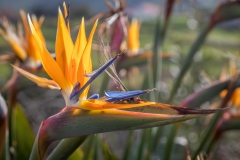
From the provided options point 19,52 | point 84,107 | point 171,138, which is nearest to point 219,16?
point 171,138

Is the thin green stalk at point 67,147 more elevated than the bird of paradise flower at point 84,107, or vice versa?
the bird of paradise flower at point 84,107

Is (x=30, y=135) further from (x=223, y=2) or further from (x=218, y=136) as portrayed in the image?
(x=223, y=2)

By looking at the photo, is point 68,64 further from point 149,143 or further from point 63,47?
point 149,143

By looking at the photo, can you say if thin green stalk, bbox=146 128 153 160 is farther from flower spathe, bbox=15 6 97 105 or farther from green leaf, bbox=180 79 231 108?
flower spathe, bbox=15 6 97 105

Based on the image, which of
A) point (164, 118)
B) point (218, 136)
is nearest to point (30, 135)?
point (218, 136)

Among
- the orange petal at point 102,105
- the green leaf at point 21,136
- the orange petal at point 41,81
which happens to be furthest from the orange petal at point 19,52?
the orange petal at point 102,105

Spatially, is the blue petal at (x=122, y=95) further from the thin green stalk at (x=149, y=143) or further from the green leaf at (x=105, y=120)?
the thin green stalk at (x=149, y=143)
